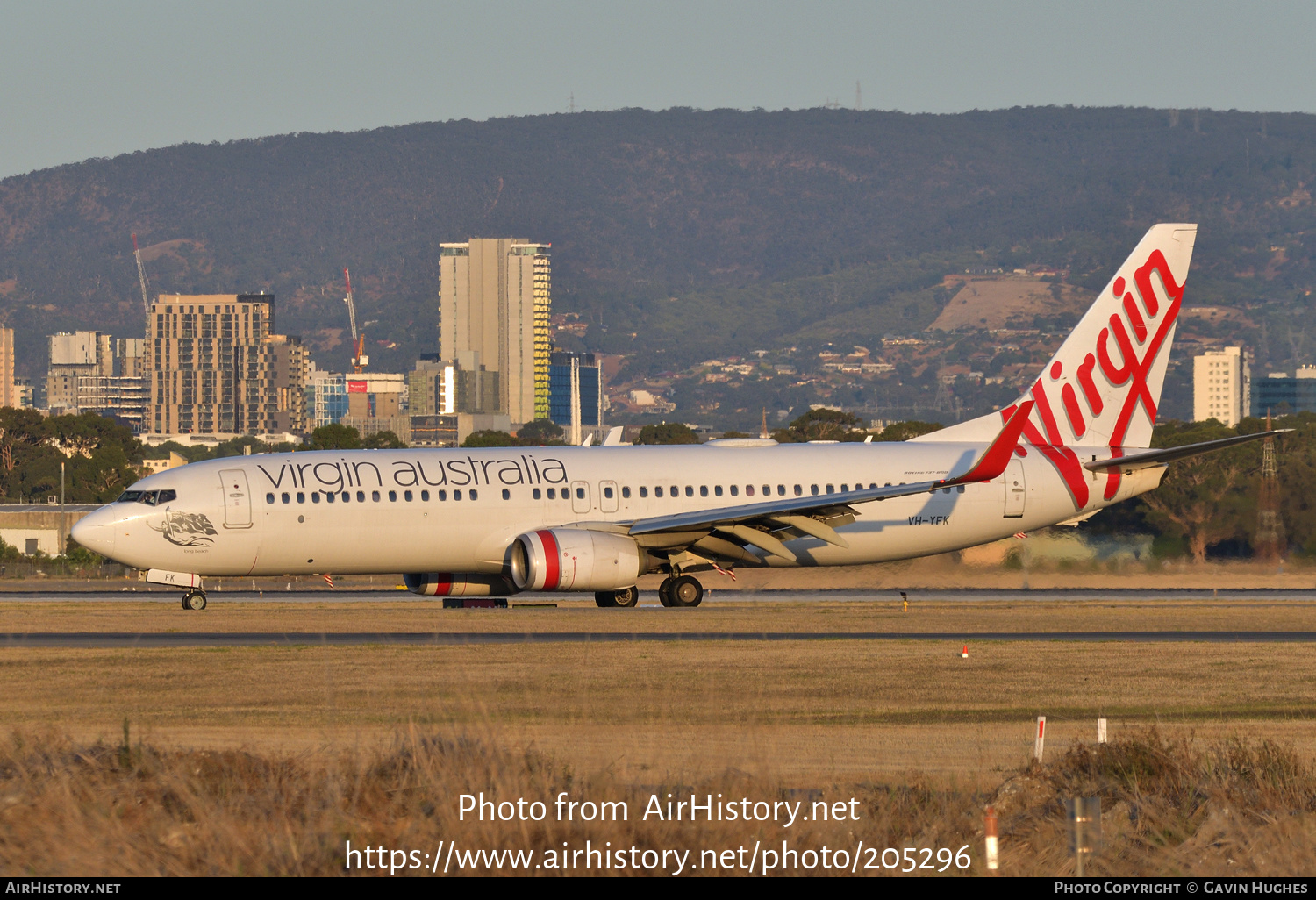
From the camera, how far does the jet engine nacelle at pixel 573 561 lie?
37.0 meters

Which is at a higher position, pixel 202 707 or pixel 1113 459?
pixel 1113 459

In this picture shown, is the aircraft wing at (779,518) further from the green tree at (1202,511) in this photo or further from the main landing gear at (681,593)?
the green tree at (1202,511)

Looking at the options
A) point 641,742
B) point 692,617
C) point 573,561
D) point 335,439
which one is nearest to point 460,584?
point 573,561

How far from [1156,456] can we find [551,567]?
49.5ft

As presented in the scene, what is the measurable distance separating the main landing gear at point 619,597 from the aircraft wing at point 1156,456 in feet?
38.7

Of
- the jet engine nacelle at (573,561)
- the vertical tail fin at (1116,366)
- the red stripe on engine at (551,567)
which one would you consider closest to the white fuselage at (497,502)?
the vertical tail fin at (1116,366)

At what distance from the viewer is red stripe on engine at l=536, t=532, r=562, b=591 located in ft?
121

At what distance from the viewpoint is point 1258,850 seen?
11.9 meters

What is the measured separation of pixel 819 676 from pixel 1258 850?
1286 centimetres

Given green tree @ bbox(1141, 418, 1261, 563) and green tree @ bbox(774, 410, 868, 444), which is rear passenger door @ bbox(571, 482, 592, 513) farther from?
green tree @ bbox(774, 410, 868, 444)

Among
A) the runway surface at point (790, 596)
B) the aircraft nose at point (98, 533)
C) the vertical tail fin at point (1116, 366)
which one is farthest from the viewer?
the runway surface at point (790, 596)

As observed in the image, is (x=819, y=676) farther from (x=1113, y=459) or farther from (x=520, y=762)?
(x=1113, y=459)

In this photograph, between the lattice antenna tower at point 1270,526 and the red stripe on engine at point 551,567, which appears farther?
the lattice antenna tower at point 1270,526

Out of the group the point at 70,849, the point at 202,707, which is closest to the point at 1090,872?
the point at 70,849
